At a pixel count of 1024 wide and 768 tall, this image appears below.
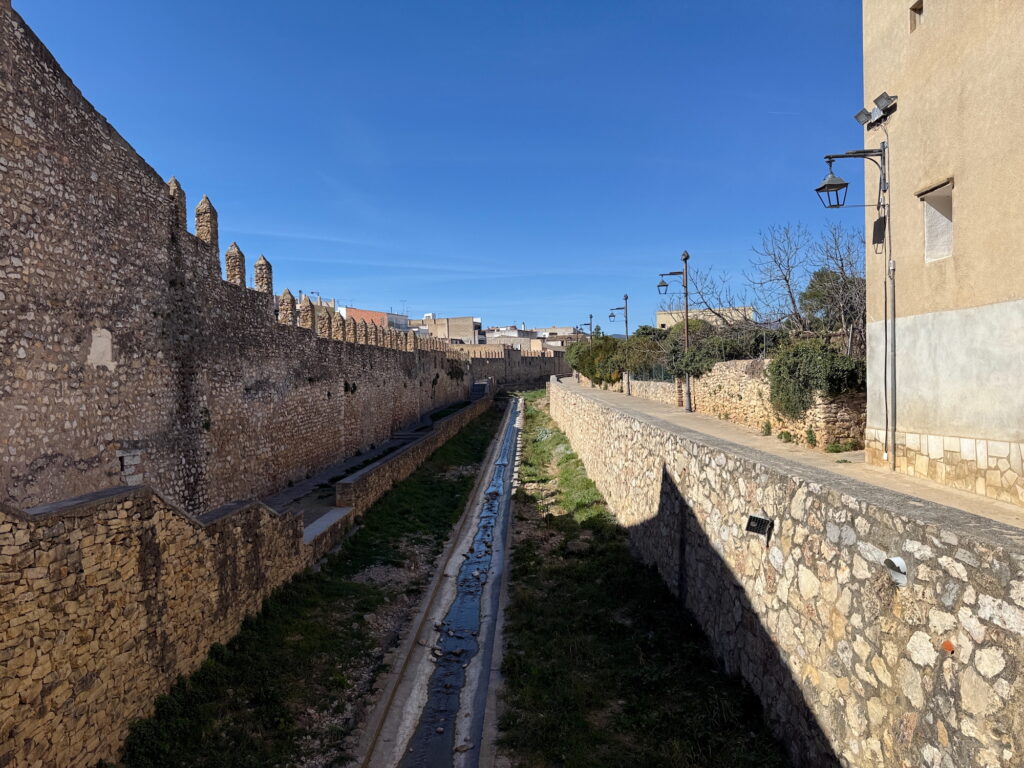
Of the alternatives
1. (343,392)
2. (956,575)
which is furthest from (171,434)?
(956,575)

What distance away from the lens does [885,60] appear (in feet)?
24.5

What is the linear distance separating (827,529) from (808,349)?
792cm

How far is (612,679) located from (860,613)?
3.15 meters

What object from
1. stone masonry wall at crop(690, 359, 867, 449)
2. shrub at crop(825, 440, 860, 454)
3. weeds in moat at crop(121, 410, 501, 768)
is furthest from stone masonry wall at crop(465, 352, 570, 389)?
weeds in moat at crop(121, 410, 501, 768)

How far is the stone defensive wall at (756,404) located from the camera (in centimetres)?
1048

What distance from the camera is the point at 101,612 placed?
478cm

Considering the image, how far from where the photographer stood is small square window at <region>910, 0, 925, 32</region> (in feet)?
22.5

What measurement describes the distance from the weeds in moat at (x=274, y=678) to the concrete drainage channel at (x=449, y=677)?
1.54 feet

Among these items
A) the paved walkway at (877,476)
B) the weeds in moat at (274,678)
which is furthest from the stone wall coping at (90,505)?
the paved walkway at (877,476)

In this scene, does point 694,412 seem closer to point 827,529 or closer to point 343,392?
point 343,392

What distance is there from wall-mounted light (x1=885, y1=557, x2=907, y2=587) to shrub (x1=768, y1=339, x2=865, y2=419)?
25.7ft

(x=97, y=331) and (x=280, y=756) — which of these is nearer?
(x=280, y=756)

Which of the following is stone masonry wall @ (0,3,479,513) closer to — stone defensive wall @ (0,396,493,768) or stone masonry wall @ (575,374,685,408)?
stone defensive wall @ (0,396,493,768)

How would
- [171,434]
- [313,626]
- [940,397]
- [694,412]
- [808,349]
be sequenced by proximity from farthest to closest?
1. [694,412]
2. [808,349]
3. [171,434]
4. [313,626]
5. [940,397]
